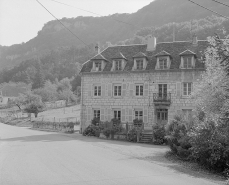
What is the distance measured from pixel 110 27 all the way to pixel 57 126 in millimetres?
83737

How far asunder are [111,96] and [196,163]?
48.7 ft

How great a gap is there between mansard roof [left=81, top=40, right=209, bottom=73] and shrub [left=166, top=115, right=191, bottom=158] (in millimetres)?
9977

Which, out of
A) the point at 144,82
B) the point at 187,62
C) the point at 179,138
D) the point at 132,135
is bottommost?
the point at 132,135

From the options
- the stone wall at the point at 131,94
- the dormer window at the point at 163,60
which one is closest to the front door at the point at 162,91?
the stone wall at the point at 131,94

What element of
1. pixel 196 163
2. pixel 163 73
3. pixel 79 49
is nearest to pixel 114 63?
pixel 163 73

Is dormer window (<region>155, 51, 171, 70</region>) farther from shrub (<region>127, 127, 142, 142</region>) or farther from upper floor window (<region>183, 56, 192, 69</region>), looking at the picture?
shrub (<region>127, 127, 142, 142</region>)

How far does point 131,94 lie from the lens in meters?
25.3

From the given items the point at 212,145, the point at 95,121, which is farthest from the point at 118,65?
the point at 212,145

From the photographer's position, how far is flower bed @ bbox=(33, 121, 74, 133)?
1154 inches

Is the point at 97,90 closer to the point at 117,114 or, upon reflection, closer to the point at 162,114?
the point at 117,114

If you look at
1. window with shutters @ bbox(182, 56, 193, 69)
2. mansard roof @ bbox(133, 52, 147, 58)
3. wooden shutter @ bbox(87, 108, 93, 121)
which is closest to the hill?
window with shutters @ bbox(182, 56, 193, 69)

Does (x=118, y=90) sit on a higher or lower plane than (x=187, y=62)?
lower

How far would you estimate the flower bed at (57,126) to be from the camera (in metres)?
29.3

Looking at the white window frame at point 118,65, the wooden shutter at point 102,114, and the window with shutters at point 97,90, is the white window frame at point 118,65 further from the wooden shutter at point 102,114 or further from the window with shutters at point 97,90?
the wooden shutter at point 102,114
